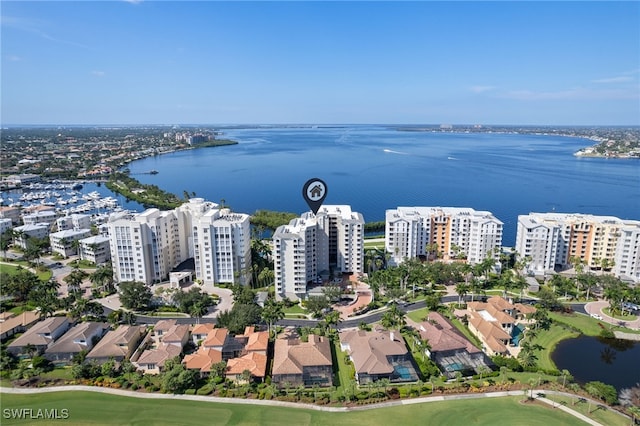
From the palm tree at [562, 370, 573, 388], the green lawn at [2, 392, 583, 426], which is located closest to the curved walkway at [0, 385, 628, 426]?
the green lawn at [2, 392, 583, 426]

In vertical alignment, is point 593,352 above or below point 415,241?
below

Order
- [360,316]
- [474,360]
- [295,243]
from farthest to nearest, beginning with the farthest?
[295,243] → [360,316] → [474,360]

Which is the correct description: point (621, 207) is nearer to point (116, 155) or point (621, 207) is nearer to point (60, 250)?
point (60, 250)

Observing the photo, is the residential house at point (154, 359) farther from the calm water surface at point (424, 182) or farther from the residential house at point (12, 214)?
the residential house at point (12, 214)

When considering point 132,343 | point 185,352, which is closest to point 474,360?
point 185,352

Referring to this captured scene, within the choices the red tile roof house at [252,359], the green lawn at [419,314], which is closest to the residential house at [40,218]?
the red tile roof house at [252,359]

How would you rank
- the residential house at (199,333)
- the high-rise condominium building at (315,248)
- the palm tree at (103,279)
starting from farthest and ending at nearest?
the palm tree at (103,279), the high-rise condominium building at (315,248), the residential house at (199,333)

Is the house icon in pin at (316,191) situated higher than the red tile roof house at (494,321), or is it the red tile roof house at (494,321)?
the house icon in pin at (316,191)

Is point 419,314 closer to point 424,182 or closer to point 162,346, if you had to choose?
point 162,346
